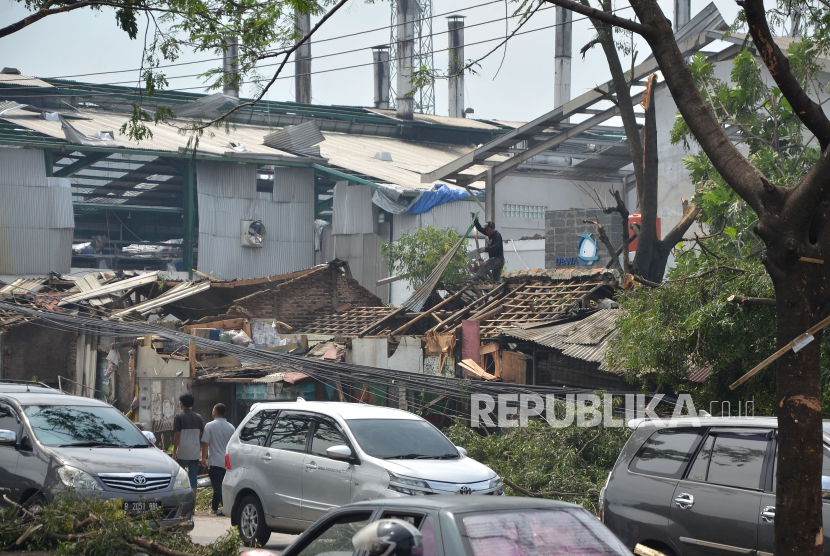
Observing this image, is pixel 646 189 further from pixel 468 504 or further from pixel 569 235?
pixel 468 504

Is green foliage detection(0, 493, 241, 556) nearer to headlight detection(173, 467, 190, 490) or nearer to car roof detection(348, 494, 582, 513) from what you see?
headlight detection(173, 467, 190, 490)

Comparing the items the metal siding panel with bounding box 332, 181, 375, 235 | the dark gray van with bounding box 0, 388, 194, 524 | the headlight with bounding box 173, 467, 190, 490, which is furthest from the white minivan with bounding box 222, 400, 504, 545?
the metal siding panel with bounding box 332, 181, 375, 235

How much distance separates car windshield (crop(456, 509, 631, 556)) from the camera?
14.4ft

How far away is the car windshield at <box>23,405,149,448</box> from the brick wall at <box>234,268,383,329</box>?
12606mm

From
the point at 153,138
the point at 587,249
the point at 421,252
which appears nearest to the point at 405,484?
the point at 587,249

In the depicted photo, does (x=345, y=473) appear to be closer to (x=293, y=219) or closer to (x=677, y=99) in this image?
(x=677, y=99)

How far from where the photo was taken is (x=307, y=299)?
25047 millimetres

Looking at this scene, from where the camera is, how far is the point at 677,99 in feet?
21.2

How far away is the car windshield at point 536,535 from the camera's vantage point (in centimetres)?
440

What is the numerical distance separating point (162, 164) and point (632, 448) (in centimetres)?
3060

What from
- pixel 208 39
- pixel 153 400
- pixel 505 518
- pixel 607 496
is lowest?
pixel 153 400

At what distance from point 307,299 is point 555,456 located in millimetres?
13930

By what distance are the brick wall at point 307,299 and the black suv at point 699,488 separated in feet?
56.5

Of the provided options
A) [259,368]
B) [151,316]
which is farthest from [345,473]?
[151,316]
